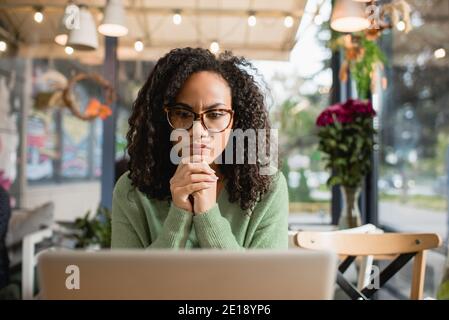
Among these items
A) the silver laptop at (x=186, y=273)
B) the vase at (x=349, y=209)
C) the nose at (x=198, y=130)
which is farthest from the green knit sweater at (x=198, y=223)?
the vase at (x=349, y=209)

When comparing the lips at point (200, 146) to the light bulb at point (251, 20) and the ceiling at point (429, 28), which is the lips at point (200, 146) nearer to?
the light bulb at point (251, 20)

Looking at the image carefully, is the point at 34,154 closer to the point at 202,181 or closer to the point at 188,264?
the point at 202,181

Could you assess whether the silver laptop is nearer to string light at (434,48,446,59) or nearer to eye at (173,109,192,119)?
eye at (173,109,192,119)

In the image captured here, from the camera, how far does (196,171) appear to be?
24.4 inches

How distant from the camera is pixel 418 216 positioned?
187 cm

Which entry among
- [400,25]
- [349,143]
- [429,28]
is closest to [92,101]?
[349,143]

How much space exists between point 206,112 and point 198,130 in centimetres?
3

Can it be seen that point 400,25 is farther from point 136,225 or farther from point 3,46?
point 3,46

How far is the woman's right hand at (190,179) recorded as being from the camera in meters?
0.62

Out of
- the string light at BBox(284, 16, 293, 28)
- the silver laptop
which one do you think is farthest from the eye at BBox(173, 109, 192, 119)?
the string light at BBox(284, 16, 293, 28)

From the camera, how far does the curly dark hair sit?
69cm

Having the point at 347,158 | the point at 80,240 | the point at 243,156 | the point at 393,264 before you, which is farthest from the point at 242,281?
the point at 80,240

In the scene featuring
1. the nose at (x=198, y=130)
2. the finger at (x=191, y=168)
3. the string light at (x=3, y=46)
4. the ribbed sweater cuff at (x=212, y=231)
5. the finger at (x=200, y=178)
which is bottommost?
the ribbed sweater cuff at (x=212, y=231)
